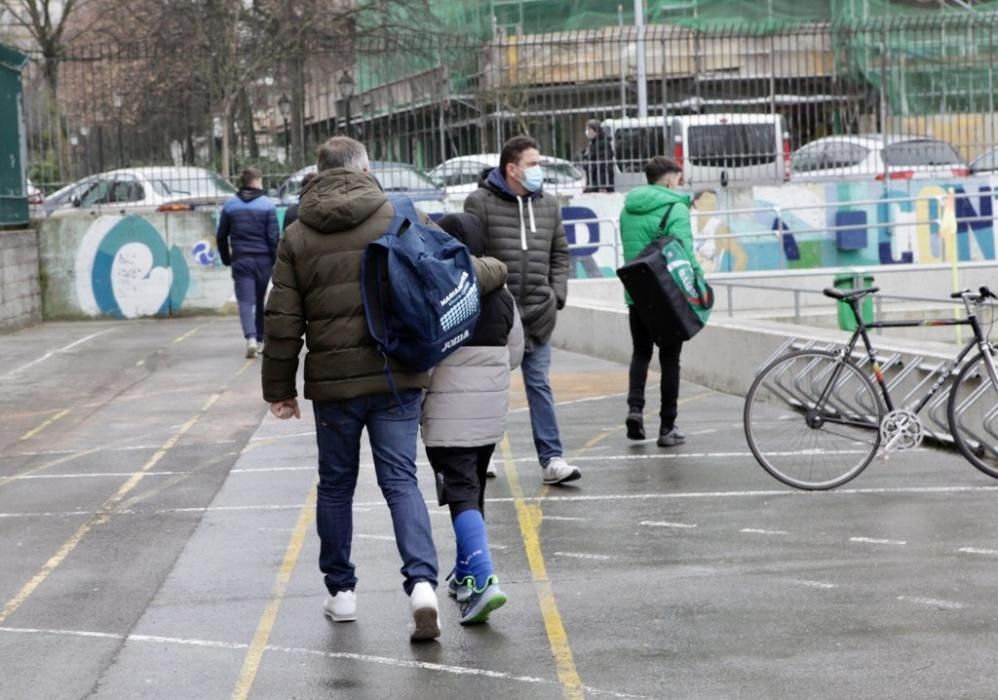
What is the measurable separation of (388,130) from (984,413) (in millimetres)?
14695

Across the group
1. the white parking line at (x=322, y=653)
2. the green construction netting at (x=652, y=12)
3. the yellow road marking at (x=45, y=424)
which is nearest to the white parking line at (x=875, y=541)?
the white parking line at (x=322, y=653)

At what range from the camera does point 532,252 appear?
9062mm

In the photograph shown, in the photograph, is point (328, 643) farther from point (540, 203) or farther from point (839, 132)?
point (839, 132)

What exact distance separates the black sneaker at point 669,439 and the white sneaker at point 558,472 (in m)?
1.42

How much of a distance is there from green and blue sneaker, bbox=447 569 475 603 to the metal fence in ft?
53.0

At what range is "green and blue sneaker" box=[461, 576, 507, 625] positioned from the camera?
20.2 feet

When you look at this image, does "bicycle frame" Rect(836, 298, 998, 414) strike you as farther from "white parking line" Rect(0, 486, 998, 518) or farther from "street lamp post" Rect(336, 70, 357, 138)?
"street lamp post" Rect(336, 70, 357, 138)

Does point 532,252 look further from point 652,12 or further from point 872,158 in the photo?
point 652,12

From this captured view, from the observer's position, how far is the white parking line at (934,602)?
250 inches

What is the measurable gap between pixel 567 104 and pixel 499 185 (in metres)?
15.0

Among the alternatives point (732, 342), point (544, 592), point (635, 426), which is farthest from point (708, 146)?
point (544, 592)

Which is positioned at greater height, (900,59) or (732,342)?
(900,59)

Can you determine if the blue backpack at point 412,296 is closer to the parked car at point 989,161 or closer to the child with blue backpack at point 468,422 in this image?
the child with blue backpack at point 468,422

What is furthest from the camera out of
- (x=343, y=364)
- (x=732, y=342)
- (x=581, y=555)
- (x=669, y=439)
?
(x=732, y=342)
